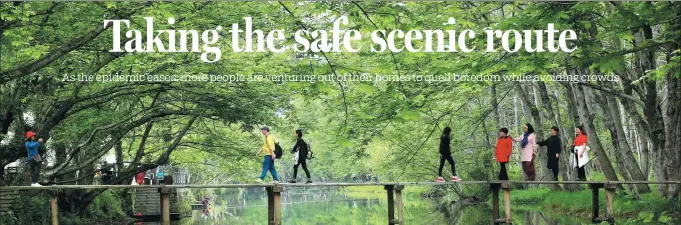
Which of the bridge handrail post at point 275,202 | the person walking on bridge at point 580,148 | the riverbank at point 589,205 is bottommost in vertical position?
the riverbank at point 589,205

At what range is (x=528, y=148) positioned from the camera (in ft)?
63.1

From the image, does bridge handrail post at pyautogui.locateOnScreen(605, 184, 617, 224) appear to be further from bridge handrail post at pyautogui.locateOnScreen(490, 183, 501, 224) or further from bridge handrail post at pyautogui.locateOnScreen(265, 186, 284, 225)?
bridge handrail post at pyautogui.locateOnScreen(265, 186, 284, 225)

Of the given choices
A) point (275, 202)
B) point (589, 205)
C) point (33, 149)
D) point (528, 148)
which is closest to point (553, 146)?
point (528, 148)

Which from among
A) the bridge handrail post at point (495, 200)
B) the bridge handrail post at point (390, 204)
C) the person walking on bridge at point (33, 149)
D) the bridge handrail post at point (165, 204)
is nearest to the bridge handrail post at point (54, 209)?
the person walking on bridge at point (33, 149)

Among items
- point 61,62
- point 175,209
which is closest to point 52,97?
point 61,62

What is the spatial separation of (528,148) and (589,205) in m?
9.10

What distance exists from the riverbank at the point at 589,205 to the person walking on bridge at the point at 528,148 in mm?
2732

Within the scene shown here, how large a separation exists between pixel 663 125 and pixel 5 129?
653 inches

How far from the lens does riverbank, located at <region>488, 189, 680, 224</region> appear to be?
20344 mm

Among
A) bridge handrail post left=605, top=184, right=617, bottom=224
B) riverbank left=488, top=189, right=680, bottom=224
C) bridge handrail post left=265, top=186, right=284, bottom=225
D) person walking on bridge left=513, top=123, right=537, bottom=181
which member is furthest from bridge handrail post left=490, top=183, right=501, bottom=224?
bridge handrail post left=265, top=186, right=284, bottom=225

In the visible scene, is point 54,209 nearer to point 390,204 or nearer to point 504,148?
point 390,204

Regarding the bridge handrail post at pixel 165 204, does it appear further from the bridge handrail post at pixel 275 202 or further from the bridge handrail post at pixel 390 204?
the bridge handrail post at pixel 390 204

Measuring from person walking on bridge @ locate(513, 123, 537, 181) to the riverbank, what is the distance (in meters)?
2.73

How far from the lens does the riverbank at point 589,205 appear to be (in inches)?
801
